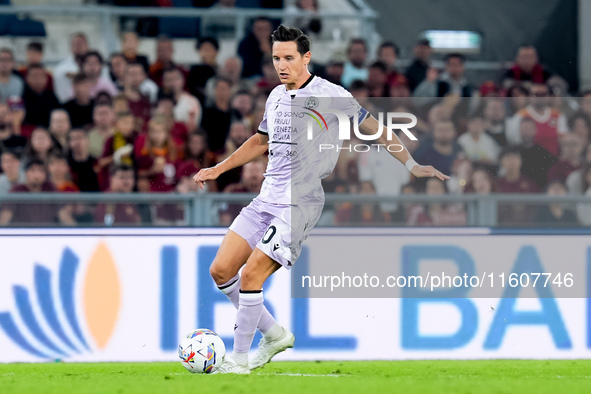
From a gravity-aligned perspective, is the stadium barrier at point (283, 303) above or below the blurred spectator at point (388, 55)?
below

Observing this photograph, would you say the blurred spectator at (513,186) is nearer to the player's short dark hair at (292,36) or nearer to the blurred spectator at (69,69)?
the player's short dark hair at (292,36)

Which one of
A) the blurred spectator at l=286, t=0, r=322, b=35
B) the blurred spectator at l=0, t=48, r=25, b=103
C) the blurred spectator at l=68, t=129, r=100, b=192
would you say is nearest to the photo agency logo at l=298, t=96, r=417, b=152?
the blurred spectator at l=68, t=129, r=100, b=192

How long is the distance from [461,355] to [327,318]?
1.12 m

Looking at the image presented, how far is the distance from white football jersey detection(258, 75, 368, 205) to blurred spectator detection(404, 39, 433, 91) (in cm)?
422

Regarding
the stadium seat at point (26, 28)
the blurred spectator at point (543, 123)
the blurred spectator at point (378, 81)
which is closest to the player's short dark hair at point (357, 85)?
the blurred spectator at point (378, 81)

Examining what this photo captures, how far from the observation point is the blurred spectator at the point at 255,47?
1043cm

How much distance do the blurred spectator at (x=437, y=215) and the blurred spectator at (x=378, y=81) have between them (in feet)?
6.12

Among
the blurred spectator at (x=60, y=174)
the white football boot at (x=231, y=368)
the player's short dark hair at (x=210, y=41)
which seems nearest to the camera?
the white football boot at (x=231, y=368)

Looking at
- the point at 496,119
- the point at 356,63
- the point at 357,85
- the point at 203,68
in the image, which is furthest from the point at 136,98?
the point at 496,119

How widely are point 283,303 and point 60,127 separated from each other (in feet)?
9.42

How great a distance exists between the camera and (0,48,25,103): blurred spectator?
32.4ft

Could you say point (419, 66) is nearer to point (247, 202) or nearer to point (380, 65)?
point (380, 65)

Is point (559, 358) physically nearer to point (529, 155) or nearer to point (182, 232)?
point (529, 155)

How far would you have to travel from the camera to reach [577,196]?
311 inches
